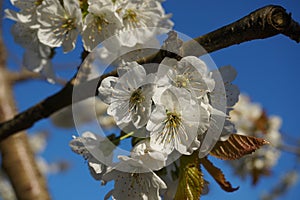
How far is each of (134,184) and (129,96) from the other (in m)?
0.20

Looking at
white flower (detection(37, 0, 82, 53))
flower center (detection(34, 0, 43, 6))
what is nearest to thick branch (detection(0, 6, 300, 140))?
white flower (detection(37, 0, 82, 53))

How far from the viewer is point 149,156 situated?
0.91 metres

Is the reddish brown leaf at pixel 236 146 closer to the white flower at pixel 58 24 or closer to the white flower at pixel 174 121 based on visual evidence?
Answer: the white flower at pixel 174 121

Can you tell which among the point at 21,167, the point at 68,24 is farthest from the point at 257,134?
the point at 68,24

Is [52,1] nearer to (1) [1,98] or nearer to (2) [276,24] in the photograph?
(2) [276,24]

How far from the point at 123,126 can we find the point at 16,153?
35.0 inches

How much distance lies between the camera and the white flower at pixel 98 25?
1.11 m

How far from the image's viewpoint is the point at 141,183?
38.9 inches

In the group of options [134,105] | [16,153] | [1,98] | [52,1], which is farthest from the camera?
[1,98]

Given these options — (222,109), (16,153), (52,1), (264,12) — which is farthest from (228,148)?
(16,153)

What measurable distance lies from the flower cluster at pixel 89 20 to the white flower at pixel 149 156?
348 mm

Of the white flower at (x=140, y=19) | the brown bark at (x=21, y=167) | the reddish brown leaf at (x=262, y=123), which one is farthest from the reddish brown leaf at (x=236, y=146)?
the reddish brown leaf at (x=262, y=123)

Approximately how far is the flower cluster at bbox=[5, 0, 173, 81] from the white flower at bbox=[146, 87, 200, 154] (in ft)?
1.05

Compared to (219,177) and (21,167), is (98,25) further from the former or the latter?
(21,167)
